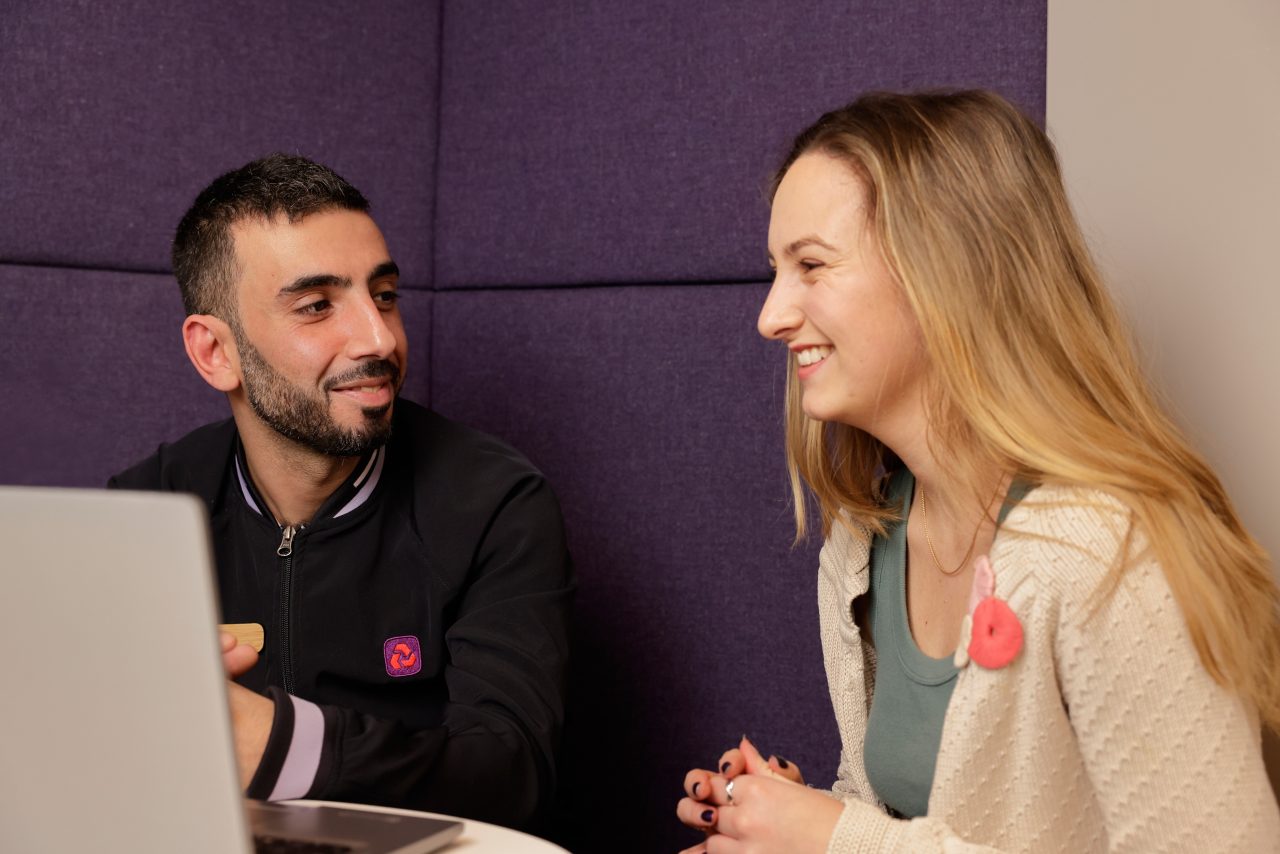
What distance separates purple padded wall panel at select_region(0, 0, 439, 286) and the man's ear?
0.23m

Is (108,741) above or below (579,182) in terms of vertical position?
below

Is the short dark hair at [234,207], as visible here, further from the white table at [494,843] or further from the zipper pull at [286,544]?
the white table at [494,843]

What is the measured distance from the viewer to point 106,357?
1655 mm

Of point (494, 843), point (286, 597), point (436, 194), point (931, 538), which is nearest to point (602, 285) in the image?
point (436, 194)

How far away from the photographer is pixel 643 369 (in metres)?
1.79

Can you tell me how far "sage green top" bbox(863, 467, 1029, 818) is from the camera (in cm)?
111

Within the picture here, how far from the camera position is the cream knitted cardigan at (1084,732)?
0.93 metres

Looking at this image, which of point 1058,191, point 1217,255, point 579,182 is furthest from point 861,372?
point 579,182

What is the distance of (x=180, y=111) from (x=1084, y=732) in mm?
1430

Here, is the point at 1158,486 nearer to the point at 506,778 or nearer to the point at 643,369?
the point at 506,778

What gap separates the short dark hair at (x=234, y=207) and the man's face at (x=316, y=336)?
0.02 metres

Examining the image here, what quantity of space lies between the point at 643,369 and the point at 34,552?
4.27 ft

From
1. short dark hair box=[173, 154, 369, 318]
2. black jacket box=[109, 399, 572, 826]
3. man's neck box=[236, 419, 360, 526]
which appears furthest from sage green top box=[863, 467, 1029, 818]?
short dark hair box=[173, 154, 369, 318]

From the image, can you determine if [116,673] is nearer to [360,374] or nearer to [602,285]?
[360,374]
